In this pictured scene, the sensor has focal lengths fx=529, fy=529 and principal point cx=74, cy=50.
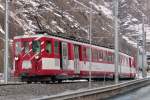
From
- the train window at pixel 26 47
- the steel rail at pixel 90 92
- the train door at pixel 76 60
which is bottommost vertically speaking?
the steel rail at pixel 90 92

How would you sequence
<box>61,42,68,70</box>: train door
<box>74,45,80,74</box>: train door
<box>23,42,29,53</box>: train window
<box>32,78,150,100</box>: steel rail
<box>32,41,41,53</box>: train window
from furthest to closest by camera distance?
1. <box>74,45,80,74</box>: train door
2. <box>61,42,68,70</box>: train door
3. <box>23,42,29,53</box>: train window
4. <box>32,41,41,53</box>: train window
5. <box>32,78,150,100</box>: steel rail

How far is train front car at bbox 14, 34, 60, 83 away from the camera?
1382 inches

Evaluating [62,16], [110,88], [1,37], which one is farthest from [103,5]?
[110,88]

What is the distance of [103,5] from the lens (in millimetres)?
142500

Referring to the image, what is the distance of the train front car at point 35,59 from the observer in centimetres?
3509

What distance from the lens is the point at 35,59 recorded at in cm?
3541

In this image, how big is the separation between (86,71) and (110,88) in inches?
437

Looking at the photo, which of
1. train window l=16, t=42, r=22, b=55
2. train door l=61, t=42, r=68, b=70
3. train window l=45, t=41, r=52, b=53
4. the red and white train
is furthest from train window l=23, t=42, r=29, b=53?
train door l=61, t=42, r=68, b=70

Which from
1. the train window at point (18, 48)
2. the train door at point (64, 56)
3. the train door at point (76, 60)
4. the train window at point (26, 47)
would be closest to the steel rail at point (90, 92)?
the train door at point (76, 60)

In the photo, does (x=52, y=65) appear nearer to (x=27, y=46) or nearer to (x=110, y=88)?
(x=27, y=46)

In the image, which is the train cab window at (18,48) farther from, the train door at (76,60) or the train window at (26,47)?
the train door at (76,60)

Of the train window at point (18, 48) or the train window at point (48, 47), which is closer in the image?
the train window at point (48, 47)

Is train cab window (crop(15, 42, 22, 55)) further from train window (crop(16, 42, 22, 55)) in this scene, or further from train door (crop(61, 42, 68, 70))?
train door (crop(61, 42, 68, 70))

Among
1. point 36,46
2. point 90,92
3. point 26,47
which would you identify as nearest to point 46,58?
point 36,46
